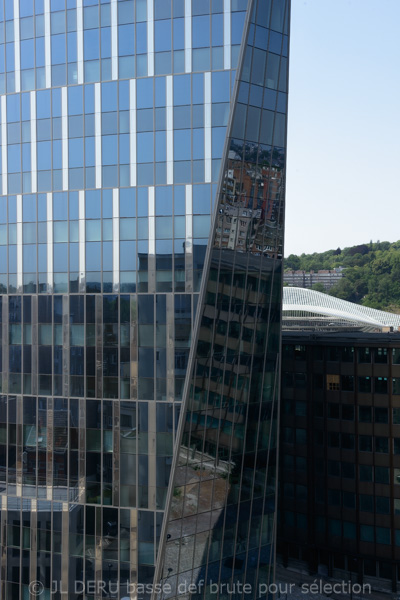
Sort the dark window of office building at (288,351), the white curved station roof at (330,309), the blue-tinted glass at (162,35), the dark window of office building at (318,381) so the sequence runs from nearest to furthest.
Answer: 1. the blue-tinted glass at (162,35)
2. the dark window of office building at (318,381)
3. the dark window of office building at (288,351)
4. the white curved station roof at (330,309)

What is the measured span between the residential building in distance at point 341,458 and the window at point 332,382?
0.09 metres

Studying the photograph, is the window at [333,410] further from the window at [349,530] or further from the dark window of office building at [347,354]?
the window at [349,530]

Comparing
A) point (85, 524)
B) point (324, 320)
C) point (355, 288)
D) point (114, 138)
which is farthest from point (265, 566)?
point (355, 288)

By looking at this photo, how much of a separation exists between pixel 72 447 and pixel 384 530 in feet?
97.3

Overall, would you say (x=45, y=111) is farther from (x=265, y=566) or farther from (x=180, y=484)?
(x=265, y=566)

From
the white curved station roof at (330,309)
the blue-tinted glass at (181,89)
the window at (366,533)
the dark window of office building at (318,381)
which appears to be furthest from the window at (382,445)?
the white curved station roof at (330,309)

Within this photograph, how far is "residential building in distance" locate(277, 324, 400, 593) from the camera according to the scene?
177 ft

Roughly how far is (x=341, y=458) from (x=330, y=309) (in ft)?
134

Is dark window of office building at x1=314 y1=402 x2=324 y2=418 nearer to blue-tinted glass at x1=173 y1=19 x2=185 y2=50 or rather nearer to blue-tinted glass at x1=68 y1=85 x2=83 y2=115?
blue-tinted glass at x1=68 y1=85 x2=83 y2=115

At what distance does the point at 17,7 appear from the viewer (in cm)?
4116

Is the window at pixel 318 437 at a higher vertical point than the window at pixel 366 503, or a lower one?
higher

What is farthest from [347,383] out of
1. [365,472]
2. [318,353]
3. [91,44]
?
[91,44]

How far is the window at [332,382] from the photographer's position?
5594 cm

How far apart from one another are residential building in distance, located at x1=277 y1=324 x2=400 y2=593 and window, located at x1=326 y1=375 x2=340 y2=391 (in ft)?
0.29
